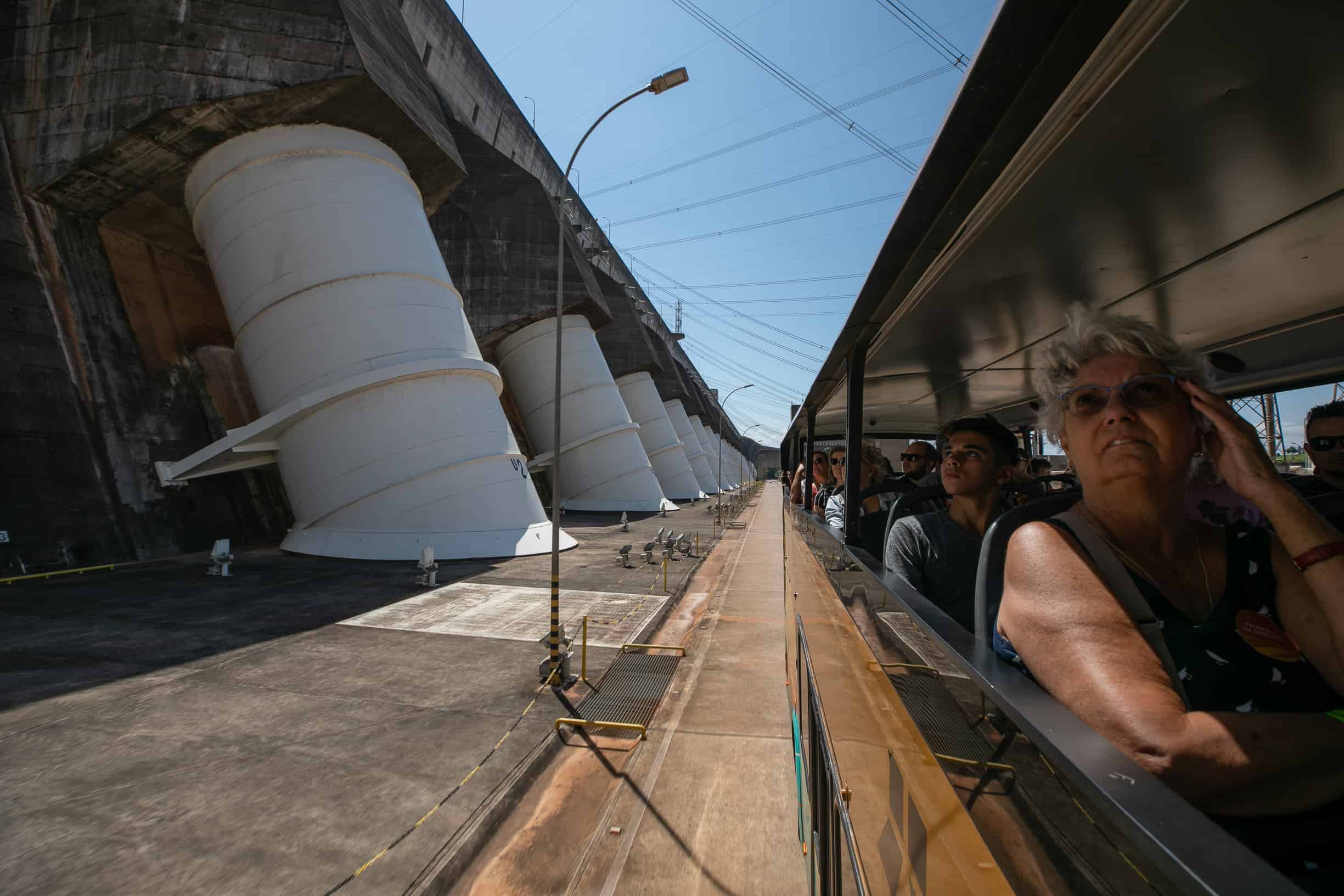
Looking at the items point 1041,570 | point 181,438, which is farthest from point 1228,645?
point 181,438

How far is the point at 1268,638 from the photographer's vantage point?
3.80 feet

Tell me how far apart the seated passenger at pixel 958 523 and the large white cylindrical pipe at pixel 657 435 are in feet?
121

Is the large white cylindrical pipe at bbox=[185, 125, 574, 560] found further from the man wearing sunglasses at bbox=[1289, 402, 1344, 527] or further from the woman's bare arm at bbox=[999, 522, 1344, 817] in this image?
the woman's bare arm at bbox=[999, 522, 1344, 817]

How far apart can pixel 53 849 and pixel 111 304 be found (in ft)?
60.3

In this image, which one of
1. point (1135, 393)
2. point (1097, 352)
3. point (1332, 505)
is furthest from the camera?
point (1332, 505)

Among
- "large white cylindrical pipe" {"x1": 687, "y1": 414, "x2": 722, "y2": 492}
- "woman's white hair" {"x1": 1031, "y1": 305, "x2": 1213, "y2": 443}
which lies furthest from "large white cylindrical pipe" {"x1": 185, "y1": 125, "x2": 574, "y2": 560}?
"large white cylindrical pipe" {"x1": 687, "y1": 414, "x2": 722, "y2": 492}

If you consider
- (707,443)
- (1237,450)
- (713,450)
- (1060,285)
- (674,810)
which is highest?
(707,443)

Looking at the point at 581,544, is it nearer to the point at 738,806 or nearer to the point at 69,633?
the point at 69,633

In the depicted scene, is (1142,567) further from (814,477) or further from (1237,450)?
(814,477)

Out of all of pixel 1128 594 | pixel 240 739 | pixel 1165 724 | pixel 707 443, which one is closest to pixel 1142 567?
pixel 1128 594

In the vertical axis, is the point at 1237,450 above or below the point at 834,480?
above

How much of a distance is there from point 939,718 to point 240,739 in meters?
6.23

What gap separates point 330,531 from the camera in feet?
50.3

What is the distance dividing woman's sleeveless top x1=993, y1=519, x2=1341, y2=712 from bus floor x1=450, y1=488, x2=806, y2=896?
3549 millimetres
